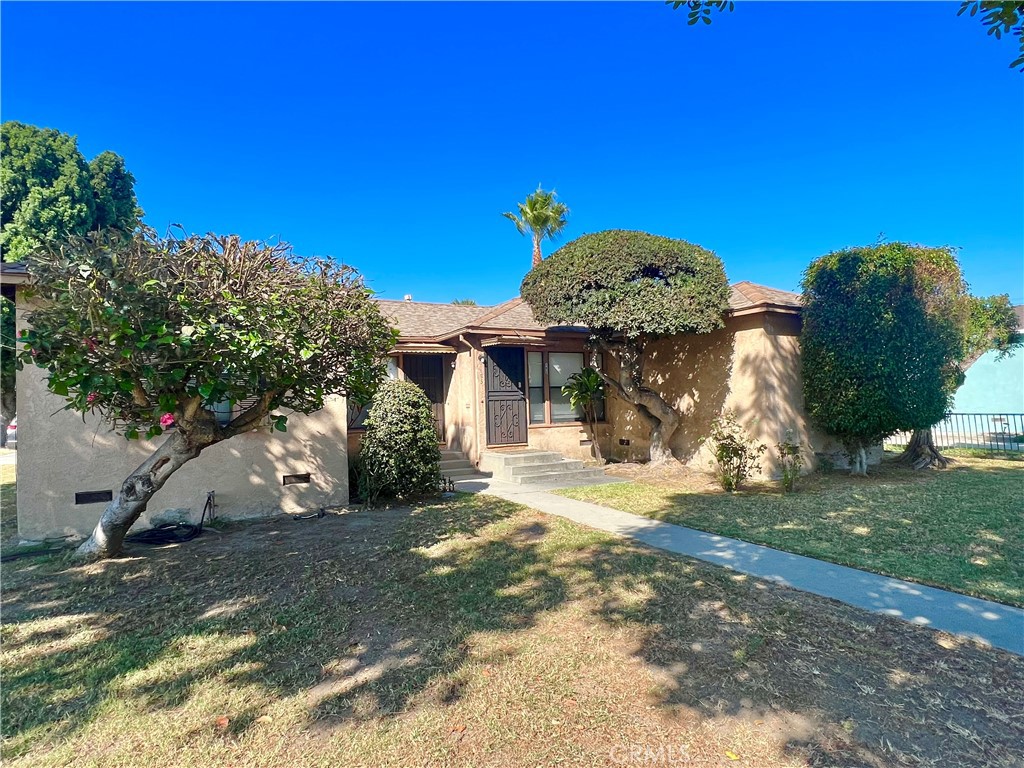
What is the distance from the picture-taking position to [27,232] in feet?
44.6

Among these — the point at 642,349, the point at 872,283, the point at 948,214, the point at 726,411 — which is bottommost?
the point at 726,411

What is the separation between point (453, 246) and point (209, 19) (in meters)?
15.0

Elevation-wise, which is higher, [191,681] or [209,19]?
[209,19]

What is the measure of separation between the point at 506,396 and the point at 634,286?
13.1ft

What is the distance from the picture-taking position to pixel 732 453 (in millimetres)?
9805

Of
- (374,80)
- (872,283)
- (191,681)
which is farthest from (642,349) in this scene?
(191,681)

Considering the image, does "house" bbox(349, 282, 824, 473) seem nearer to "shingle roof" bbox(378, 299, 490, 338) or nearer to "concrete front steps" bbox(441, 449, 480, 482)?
"shingle roof" bbox(378, 299, 490, 338)

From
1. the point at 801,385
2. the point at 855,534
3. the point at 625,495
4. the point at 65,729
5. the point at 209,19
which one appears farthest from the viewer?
the point at 801,385

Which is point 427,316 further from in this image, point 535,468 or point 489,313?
point 535,468

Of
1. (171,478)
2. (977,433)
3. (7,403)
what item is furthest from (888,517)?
(7,403)

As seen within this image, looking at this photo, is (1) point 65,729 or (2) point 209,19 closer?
(1) point 65,729

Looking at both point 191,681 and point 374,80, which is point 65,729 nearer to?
point 191,681

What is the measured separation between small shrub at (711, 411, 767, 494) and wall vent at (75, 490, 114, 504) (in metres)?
10.2

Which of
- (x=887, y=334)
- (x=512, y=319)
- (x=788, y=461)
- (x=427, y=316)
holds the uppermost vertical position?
(x=427, y=316)
